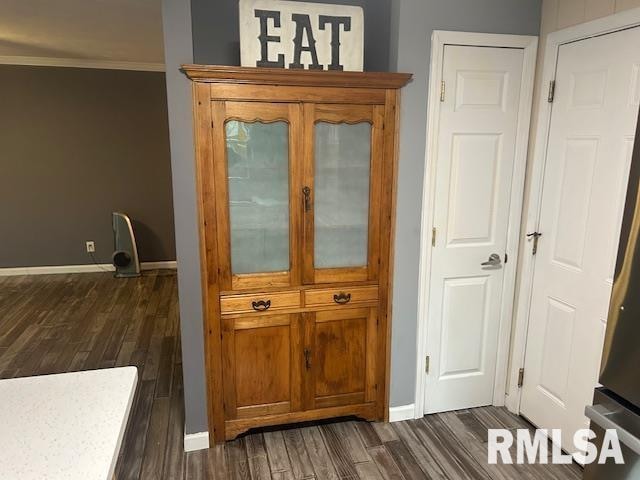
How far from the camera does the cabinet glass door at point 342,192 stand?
7.46ft

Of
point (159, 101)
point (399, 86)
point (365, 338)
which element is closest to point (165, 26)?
point (399, 86)

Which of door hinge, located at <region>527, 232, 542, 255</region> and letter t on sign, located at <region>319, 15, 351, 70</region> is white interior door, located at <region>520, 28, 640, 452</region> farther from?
letter t on sign, located at <region>319, 15, 351, 70</region>

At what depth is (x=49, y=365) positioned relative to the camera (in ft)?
10.8

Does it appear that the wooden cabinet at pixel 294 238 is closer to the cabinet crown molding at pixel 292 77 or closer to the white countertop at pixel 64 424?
the cabinet crown molding at pixel 292 77

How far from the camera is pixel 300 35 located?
216 centimetres

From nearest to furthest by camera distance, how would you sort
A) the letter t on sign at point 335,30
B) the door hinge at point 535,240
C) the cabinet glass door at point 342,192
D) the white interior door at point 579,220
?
the white interior door at point 579,220, the letter t on sign at point 335,30, the cabinet glass door at point 342,192, the door hinge at point 535,240

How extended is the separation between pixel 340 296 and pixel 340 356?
1.14ft

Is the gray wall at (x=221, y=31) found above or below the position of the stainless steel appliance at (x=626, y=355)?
above

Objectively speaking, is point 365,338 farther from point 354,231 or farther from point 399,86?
point 399,86

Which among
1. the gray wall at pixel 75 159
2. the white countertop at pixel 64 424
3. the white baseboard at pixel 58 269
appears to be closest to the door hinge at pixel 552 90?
the white countertop at pixel 64 424

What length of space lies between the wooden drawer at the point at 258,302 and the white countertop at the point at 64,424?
1.02 metres

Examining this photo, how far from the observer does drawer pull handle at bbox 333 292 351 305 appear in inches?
95.7

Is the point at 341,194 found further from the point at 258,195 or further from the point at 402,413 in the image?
the point at 402,413

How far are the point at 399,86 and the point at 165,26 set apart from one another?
1128mm
